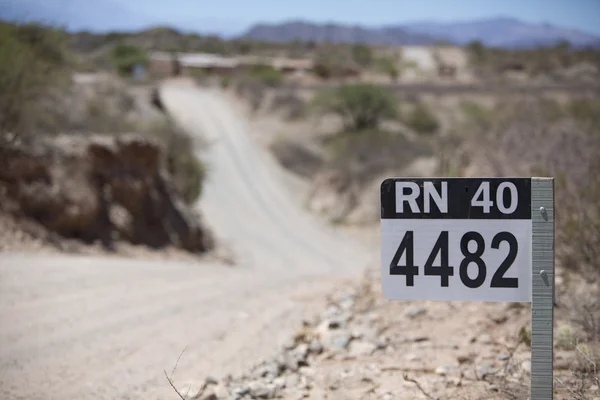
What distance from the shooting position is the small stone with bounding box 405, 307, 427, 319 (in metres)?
8.15

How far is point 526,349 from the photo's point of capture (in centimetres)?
614

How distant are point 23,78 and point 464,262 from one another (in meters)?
17.0

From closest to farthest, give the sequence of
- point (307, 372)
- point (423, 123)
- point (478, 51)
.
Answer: point (307, 372)
point (423, 123)
point (478, 51)

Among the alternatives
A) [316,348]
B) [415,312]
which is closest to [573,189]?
[415,312]

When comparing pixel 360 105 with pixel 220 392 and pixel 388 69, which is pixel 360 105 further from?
pixel 220 392

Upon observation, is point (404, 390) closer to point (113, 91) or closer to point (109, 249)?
point (109, 249)

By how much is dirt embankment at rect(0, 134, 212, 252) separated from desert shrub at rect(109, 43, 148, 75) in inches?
2779

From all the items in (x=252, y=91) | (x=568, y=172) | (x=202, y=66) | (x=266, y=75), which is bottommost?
(x=568, y=172)

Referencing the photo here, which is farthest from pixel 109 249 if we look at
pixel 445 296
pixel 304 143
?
pixel 304 143

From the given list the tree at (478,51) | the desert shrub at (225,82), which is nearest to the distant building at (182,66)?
the desert shrub at (225,82)

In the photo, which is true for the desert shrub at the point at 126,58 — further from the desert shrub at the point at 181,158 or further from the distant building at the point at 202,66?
the desert shrub at the point at 181,158

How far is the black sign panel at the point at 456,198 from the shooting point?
3859mm

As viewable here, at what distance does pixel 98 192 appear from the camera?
60.4 feet

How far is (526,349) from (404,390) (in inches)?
58.8
